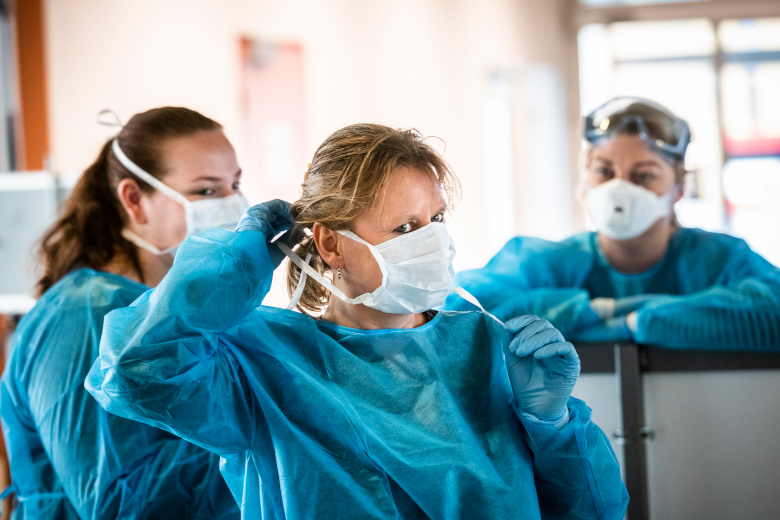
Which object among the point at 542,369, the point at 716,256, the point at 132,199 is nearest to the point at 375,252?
the point at 542,369

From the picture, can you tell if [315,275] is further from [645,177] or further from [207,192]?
[645,177]

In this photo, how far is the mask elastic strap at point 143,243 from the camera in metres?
1.46

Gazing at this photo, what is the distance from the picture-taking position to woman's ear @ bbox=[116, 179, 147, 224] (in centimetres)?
147

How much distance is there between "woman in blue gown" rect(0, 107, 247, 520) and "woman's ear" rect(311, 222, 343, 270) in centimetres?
39

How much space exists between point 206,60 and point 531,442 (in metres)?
2.99

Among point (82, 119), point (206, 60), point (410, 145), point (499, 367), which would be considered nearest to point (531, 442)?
point (499, 367)

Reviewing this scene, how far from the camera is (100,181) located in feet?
5.09

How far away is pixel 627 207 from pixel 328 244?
1.02m

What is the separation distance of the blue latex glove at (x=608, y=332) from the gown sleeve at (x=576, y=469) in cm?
51

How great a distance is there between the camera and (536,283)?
1.82 metres

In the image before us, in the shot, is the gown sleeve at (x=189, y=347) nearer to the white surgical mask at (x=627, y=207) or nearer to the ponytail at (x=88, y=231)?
the ponytail at (x=88, y=231)

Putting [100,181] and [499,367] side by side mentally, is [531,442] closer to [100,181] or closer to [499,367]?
[499,367]

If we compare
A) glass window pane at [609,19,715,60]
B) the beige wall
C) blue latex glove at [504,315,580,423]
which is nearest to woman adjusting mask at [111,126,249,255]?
blue latex glove at [504,315,580,423]

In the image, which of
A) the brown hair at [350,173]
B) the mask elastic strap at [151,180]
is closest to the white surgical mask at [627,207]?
the brown hair at [350,173]
